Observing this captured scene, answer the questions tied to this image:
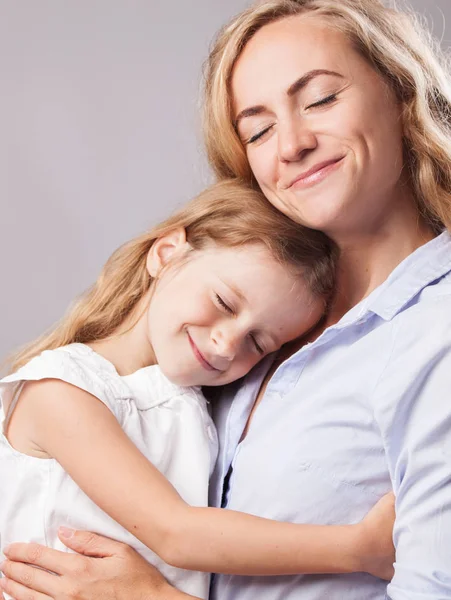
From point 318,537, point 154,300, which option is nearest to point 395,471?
point 318,537

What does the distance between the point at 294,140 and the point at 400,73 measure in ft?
0.96

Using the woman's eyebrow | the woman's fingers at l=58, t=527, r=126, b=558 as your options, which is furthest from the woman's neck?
the woman's fingers at l=58, t=527, r=126, b=558

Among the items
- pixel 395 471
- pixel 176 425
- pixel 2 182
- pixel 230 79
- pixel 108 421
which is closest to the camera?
pixel 395 471

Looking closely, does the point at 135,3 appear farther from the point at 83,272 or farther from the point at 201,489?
the point at 201,489

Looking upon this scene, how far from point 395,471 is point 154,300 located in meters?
0.71

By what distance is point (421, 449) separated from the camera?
64.7 inches

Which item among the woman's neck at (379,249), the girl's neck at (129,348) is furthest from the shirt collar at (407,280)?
the girl's neck at (129,348)

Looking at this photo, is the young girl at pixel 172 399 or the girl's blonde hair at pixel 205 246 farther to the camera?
the girl's blonde hair at pixel 205 246

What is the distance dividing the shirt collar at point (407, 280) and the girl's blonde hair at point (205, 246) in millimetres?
207

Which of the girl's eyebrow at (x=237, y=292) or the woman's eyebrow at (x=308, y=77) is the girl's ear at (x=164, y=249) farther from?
the woman's eyebrow at (x=308, y=77)

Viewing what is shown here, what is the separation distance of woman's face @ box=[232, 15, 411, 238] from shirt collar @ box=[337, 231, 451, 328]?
14 centimetres

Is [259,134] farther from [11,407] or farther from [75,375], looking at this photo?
[11,407]

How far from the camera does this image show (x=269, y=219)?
2.14 meters

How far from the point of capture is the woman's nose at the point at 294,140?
1968mm
